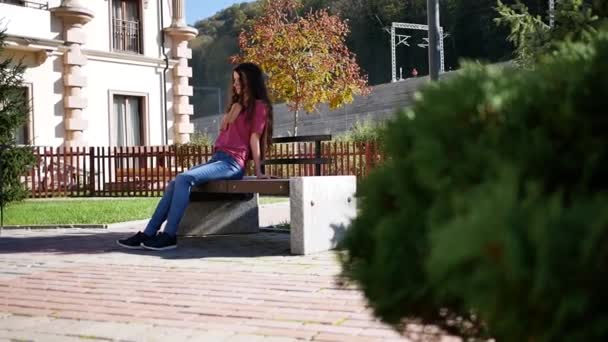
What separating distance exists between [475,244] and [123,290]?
4.03 m

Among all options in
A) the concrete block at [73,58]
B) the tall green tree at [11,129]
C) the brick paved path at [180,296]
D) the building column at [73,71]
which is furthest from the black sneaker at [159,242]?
the concrete block at [73,58]

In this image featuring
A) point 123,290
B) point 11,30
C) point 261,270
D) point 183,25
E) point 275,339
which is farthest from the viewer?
point 183,25

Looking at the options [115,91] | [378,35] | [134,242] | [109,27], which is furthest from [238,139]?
[378,35]

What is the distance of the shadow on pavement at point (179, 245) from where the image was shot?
645 cm

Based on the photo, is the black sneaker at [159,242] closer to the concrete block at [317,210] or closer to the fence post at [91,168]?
the concrete block at [317,210]

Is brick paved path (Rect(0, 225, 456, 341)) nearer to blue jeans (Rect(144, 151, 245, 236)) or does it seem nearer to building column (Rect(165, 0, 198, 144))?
blue jeans (Rect(144, 151, 245, 236))

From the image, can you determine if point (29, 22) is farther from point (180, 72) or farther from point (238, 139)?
point (238, 139)

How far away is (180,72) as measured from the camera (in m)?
26.2

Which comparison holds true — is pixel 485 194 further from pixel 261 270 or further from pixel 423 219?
pixel 261 270

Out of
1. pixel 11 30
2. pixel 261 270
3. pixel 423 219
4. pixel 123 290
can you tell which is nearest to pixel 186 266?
pixel 261 270

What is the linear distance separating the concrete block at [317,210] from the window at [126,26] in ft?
64.7

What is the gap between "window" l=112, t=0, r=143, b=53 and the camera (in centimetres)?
2481

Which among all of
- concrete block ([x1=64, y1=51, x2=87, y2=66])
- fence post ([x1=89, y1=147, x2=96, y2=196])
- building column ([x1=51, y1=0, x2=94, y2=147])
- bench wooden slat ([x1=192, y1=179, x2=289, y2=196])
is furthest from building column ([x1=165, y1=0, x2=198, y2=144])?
bench wooden slat ([x1=192, y1=179, x2=289, y2=196])

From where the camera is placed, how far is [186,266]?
18.6ft
